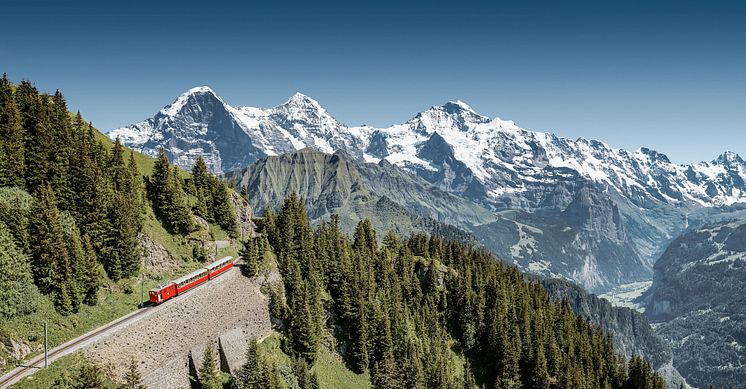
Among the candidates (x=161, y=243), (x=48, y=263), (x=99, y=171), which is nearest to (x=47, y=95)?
(x=99, y=171)

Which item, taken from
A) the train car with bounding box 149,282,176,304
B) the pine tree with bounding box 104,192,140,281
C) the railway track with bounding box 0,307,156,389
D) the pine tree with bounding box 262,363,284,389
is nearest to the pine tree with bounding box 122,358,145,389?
the railway track with bounding box 0,307,156,389

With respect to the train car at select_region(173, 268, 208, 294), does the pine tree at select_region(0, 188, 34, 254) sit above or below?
above

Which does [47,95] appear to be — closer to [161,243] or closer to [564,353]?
[161,243]

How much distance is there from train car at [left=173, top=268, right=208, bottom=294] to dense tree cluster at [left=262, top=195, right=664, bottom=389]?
1656cm

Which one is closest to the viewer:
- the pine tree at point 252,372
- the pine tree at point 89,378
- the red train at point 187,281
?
the pine tree at point 89,378

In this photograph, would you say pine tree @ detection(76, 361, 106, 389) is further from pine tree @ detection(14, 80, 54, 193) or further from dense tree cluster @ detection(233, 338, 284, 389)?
pine tree @ detection(14, 80, 54, 193)

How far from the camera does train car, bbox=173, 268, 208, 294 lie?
7565 centimetres

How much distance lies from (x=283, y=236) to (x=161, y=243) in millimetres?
30060

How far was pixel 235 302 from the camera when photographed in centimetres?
8494

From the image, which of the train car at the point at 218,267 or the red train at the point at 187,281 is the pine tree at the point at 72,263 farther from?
the train car at the point at 218,267

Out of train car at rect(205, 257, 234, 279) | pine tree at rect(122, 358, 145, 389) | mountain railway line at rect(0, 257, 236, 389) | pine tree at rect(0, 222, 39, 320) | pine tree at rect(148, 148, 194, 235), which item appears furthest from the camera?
pine tree at rect(148, 148, 194, 235)

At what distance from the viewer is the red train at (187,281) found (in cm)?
7131

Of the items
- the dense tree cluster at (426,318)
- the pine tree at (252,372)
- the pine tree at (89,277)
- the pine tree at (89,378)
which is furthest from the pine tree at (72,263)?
the dense tree cluster at (426,318)

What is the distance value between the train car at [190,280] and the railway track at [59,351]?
24.6 feet
